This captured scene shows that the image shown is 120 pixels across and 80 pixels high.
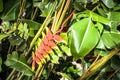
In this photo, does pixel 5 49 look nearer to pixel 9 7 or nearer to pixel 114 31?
pixel 9 7

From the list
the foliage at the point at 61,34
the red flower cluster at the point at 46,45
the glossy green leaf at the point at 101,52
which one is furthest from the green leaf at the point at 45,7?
the glossy green leaf at the point at 101,52

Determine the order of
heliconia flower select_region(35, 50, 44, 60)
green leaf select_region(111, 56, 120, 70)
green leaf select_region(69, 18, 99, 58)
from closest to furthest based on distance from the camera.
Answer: green leaf select_region(69, 18, 99, 58) < heliconia flower select_region(35, 50, 44, 60) < green leaf select_region(111, 56, 120, 70)

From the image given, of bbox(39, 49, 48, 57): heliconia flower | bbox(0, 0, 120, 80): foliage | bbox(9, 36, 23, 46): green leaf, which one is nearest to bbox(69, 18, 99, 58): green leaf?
bbox(0, 0, 120, 80): foliage

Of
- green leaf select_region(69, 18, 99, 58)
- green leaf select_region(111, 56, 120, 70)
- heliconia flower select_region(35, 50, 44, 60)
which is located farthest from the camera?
green leaf select_region(111, 56, 120, 70)

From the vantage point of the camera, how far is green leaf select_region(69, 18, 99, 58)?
0.88 m

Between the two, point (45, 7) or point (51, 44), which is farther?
point (45, 7)

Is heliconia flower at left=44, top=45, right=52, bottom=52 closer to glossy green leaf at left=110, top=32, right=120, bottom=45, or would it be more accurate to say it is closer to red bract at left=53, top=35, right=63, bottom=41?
red bract at left=53, top=35, right=63, bottom=41

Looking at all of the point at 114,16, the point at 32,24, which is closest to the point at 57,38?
the point at 32,24

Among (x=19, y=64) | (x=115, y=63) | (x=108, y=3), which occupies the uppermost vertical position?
(x=108, y=3)

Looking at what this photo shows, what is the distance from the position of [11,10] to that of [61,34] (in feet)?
0.85

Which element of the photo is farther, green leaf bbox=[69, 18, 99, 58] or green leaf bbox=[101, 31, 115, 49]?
green leaf bbox=[101, 31, 115, 49]

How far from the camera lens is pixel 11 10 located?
3.72 ft

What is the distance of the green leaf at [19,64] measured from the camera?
107 centimetres

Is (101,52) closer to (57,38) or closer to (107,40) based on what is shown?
(107,40)
